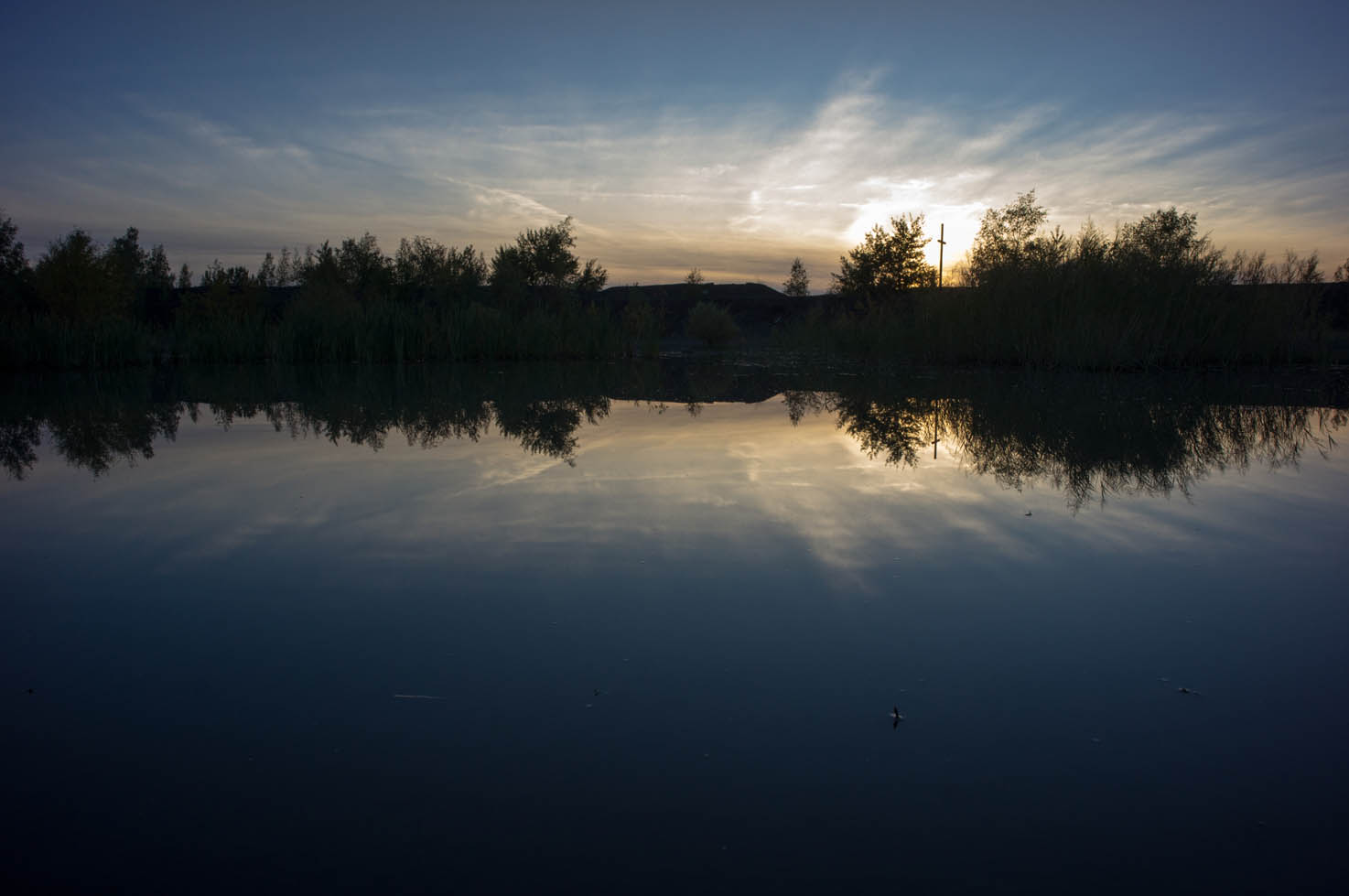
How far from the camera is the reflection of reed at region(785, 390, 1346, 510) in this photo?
3816 millimetres

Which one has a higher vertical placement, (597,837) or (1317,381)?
(1317,381)

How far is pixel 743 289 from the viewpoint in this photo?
8325 cm

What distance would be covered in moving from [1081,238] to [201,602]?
46.4ft

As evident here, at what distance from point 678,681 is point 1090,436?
4321 mm

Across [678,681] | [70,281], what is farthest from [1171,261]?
[70,281]

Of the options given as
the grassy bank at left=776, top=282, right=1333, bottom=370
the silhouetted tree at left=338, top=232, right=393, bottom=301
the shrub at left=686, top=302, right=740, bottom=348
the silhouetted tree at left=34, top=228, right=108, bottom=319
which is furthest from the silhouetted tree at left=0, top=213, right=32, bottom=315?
the grassy bank at left=776, top=282, right=1333, bottom=370

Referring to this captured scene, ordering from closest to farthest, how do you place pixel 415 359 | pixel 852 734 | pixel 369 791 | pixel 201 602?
pixel 369 791 → pixel 852 734 → pixel 201 602 → pixel 415 359

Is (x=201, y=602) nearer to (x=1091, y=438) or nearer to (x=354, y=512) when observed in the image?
(x=354, y=512)

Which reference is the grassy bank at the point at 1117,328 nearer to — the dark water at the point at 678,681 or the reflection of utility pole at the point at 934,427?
the reflection of utility pole at the point at 934,427

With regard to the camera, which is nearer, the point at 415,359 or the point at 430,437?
the point at 430,437

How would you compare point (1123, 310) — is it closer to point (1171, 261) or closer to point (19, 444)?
point (1171, 261)

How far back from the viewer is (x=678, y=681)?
5.41 feet

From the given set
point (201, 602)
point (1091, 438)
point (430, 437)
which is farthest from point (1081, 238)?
point (201, 602)

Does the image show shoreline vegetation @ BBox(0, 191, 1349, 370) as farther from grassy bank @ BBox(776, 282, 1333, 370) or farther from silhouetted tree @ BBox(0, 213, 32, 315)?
silhouetted tree @ BBox(0, 213, 32, 315)
